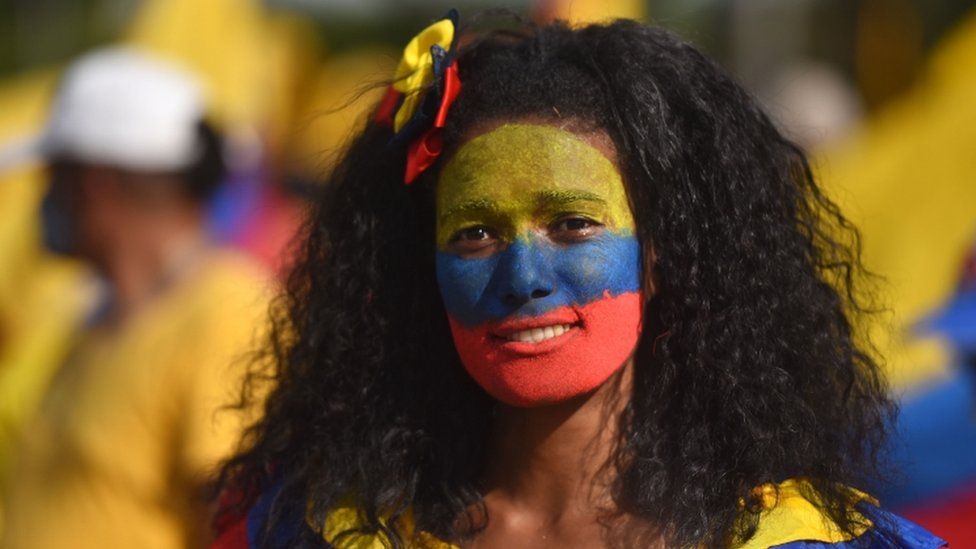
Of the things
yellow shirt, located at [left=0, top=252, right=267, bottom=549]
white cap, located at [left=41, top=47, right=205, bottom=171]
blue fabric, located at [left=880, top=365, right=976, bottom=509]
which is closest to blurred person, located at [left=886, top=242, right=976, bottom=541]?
blue fabric, located at [left=880, top=365, right=976, bottom=509]

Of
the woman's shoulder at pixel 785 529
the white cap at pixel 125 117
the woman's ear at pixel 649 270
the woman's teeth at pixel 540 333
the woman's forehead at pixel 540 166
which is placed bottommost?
the woman's shoulder at pixel 785 529

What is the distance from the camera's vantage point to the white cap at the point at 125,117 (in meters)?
4.39

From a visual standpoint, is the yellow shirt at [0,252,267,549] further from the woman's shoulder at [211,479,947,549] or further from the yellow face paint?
the yellow face paint

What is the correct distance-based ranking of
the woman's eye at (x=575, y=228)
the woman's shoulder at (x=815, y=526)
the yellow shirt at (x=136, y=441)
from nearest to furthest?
the woman's shoulder at (x=815, y=526), the woman's eye at (x=575, y=228), the yellow shirt at (x=136, y=441)

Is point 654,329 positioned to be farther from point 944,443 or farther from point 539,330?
point 944,443

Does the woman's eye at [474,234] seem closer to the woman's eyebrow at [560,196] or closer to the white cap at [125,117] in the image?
the woman's eyebrow at [560,196]

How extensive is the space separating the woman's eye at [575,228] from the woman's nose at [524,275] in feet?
0.15

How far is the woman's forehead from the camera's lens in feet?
7.85

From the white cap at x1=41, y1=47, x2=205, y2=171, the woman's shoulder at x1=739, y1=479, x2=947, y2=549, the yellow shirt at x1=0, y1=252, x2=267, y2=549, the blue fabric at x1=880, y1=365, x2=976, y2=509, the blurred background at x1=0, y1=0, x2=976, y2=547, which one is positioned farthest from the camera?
the blue fabric at x1=880, y1=365, x2=976, y2=509

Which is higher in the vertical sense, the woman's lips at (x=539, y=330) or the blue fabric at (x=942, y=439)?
the woman's lips at (x=539, y=330)

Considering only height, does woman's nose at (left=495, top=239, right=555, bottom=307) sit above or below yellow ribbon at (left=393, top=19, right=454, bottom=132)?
below

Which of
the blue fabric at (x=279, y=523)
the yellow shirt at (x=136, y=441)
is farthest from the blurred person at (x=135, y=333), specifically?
the blue fabric at (x=279, y=523)

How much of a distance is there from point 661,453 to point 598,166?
0.45 metres

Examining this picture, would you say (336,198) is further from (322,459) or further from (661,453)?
(661,453)
